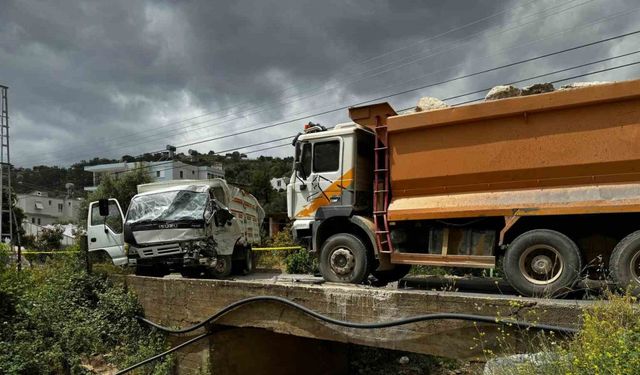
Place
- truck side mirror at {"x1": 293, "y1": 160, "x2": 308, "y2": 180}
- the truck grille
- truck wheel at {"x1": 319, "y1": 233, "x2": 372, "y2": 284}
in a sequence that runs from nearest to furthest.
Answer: truck wheel at {"x1": 319, "y1": 233, "x2": 372, "y2": 284}, truck side mirror at {"x1": 293, "y1": 160, "x2": 308, "y2": 180}, the truck grille

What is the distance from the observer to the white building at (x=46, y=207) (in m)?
68.3

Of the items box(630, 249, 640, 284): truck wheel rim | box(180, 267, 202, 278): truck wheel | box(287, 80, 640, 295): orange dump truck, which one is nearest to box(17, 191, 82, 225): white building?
box(180, 267, 202, 278): truck wheel

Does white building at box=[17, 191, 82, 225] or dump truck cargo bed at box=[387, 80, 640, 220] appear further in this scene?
white building at box=[17, 191, 82, 225]

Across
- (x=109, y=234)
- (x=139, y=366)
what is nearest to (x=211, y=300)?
(x=139, y=366)

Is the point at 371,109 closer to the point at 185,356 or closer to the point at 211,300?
the point at 211,300

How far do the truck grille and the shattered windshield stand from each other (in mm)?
619

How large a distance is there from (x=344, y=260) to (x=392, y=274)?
133 centimetres

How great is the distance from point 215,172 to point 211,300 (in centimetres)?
5541

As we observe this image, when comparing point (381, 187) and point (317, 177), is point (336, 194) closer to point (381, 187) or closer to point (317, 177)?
point (317, 177)

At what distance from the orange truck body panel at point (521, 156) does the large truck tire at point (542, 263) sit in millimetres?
362

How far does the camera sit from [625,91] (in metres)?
5.93

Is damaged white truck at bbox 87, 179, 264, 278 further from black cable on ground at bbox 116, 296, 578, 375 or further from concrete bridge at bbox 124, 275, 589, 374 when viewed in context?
black cable on ground at bbox 116, 296, 578, 375

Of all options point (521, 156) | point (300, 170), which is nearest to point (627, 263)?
point (521, 156)

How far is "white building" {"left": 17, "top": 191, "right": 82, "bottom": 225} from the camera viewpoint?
224ft
